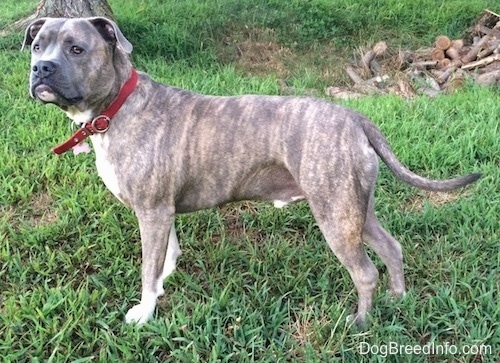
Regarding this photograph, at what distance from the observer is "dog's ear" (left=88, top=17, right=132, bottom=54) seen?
9.41 ft

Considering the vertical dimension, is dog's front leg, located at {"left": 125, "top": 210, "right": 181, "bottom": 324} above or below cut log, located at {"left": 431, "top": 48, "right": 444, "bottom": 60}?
above

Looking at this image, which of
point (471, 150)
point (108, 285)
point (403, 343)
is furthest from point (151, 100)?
point (471, 150)

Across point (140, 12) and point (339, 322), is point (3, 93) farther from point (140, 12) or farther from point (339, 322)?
point (339, 322)

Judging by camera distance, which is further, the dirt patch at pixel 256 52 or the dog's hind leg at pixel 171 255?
the dirt patch at pixel 256 52

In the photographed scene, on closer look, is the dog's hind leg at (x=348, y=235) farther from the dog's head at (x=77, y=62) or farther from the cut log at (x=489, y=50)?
the cut log at (x=489, y=50)

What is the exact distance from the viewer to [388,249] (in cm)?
321

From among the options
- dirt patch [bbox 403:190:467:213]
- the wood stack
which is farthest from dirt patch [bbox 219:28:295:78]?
dirt patch [bbox 403:190:467:213]

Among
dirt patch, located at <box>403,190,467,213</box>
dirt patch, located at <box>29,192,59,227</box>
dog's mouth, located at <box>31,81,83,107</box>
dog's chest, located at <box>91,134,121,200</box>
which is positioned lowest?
dirt patch, located at <box>403,190,467,213</box>

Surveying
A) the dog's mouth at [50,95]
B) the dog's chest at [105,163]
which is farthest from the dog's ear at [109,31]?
the dog's chest at [105,163]

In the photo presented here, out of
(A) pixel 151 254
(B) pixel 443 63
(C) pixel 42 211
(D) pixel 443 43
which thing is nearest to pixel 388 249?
(A) pixel 151 254

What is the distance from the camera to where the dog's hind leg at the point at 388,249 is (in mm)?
3203

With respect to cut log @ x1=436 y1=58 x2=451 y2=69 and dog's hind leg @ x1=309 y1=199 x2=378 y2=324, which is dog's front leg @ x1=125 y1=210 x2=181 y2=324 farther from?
cut log @ x1=436 y1=58 x2=451 y2=69

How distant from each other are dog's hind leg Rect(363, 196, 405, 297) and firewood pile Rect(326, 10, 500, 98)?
3514 millimetres

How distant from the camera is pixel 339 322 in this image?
296 centimetres
